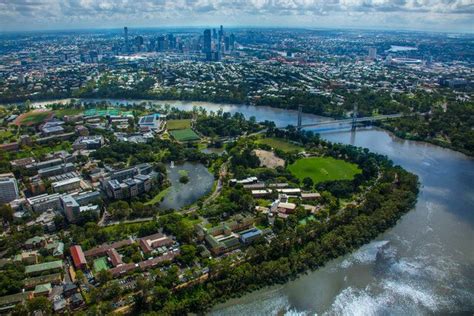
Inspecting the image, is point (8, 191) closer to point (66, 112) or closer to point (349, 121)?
point (66, 112)

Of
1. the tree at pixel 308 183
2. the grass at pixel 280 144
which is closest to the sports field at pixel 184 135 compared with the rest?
the grass at pixel 280 144

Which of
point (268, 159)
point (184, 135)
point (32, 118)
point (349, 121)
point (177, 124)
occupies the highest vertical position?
point (349, 121)

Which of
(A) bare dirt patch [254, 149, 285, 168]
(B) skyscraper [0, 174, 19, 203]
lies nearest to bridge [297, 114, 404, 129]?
(A) bare dirt patch [254, 149, 285, 168]

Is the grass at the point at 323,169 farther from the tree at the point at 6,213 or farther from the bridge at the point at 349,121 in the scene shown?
the tree at the point at 6,213

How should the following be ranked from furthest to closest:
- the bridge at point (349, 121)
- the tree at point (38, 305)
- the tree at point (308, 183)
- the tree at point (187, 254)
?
the bridge at point (349, 121), the tree at point (308, 183), the tree at point (187, 254), the tree at point (38, 305)

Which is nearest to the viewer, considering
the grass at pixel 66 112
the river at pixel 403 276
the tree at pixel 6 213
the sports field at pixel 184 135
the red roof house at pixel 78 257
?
the river at pixel 403 276

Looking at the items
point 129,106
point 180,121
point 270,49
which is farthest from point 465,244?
point 270,49

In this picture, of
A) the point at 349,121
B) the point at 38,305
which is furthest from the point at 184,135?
the point at 38,305
